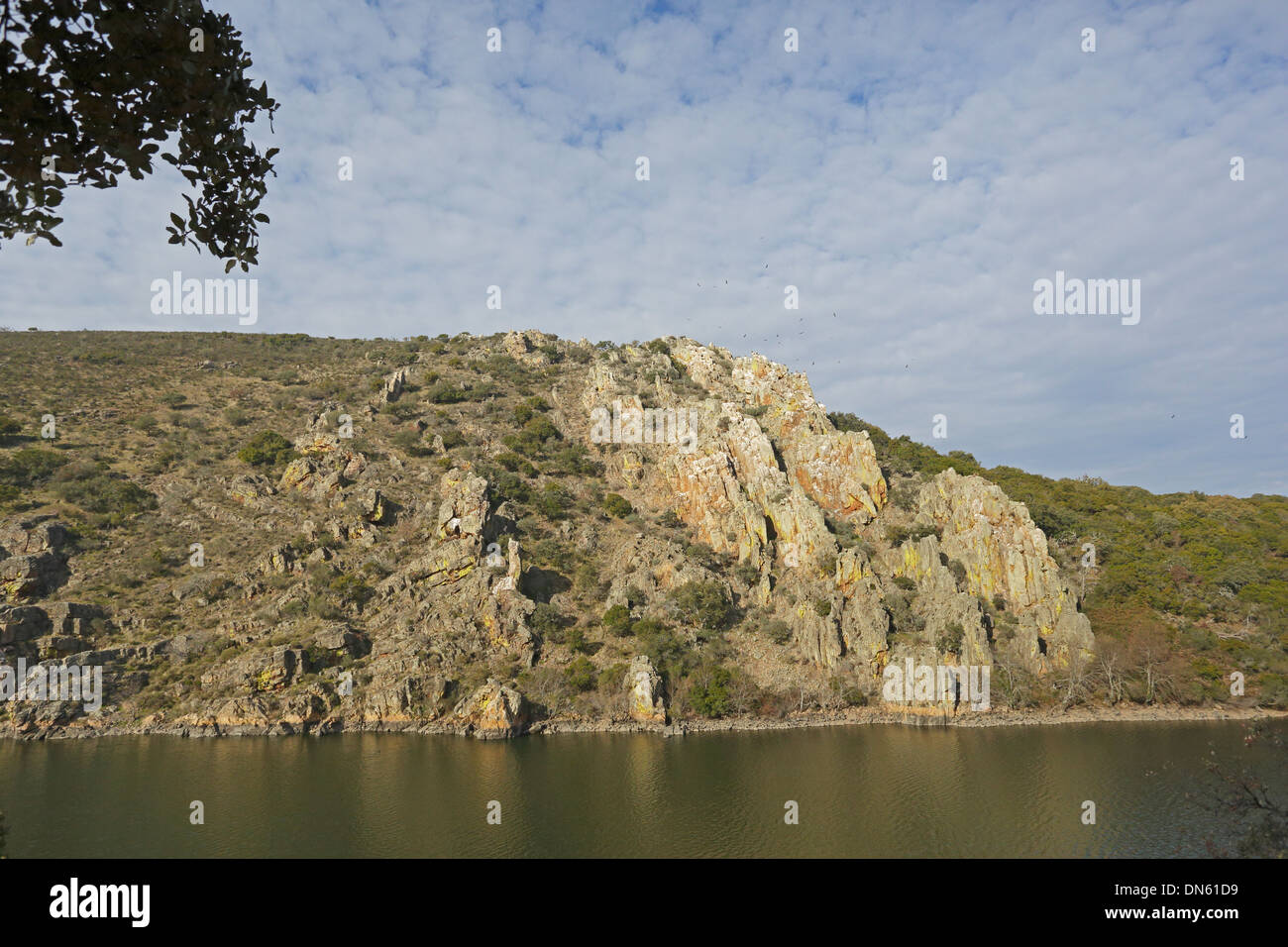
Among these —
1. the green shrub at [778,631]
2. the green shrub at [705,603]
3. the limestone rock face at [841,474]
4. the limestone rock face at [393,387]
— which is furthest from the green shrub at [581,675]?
the limestone rock face at [393,387]

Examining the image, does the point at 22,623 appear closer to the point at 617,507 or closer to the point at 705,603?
the point at 617,507

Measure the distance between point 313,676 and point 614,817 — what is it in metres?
26.1

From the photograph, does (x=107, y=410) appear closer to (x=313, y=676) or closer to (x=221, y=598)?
(x=221, y=598)

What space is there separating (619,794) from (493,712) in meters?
15.0

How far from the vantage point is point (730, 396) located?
252ft

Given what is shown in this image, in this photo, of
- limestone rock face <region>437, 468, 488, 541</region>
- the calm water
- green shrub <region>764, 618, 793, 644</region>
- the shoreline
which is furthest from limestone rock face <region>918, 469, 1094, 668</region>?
limestone rock face <region>437, 468, 488, 541</region>

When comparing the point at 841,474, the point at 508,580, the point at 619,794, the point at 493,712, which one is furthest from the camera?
the point at 841,474

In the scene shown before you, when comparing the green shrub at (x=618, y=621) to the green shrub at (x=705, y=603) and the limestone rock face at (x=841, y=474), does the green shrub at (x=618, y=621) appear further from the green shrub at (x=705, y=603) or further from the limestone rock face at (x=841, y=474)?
the limestone rock face at (x=841, y=474)

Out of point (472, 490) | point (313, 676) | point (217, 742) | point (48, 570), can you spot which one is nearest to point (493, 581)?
point (472, 490)

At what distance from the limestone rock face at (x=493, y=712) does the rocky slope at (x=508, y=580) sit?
129 millimetres

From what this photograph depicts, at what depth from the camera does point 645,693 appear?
42.5 meters

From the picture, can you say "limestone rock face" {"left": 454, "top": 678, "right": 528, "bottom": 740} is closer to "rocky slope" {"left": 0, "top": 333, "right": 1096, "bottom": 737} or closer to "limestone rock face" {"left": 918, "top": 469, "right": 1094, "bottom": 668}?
"rocky slope" {"left": 0, "top": 333, "right": 1096, "bottom": 737}

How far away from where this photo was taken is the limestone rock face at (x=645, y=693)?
4219 cm

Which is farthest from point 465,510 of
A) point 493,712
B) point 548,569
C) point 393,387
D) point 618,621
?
point 393,387
